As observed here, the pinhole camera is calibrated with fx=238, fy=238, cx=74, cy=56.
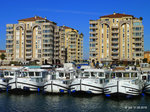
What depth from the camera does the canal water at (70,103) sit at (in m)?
35.7

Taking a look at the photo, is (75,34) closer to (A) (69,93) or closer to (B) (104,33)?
(B) (104,33)

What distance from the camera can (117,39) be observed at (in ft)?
366

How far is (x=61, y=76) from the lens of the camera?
5266cm

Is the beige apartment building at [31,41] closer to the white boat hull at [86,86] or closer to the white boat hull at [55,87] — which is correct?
the white boat hull at [55,87]

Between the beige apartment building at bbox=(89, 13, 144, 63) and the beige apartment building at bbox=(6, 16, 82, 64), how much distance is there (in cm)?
2156

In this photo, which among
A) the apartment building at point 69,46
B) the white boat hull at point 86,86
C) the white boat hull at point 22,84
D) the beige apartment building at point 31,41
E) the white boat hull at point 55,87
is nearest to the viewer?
the white boat hull at point 86,86

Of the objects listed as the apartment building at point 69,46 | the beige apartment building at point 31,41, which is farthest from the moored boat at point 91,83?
the apartment building at point 69,46

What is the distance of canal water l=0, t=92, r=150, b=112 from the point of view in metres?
35.7

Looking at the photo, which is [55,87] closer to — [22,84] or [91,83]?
[22,84]

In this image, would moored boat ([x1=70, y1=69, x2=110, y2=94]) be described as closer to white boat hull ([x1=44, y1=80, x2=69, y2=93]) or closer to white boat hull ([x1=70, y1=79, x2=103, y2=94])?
white boat hull ([x1=70, y1=79, x2=103, y2=94])

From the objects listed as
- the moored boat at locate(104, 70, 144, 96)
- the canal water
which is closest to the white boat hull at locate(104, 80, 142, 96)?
the moored boat at locate(104, 70, 144, 96)

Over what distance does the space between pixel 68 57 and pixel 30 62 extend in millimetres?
29529

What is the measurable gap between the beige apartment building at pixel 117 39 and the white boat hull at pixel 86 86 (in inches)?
2514

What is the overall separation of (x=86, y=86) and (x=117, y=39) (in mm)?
71597
